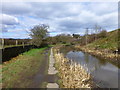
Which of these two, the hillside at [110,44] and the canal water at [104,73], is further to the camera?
the hillside at [110,44]

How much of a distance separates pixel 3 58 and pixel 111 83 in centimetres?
809

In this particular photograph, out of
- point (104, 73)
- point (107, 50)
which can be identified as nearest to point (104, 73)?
point (104, 73)

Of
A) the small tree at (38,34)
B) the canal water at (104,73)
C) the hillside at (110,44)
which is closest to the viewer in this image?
the canal water at (104,73)

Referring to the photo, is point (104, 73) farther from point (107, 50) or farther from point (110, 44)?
point (110, 44)

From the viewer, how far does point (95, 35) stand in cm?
3588

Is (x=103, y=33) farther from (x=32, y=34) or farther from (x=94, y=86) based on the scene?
(x=94, y=86)

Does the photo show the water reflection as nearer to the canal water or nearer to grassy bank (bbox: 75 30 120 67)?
the canal water

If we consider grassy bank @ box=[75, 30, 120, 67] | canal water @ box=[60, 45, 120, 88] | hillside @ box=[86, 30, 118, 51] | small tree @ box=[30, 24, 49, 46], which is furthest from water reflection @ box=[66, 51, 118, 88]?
small tree @ box=[30, 24, 49, 46]

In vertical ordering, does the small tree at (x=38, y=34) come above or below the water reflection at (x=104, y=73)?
above

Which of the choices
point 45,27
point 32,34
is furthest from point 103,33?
point 32,34

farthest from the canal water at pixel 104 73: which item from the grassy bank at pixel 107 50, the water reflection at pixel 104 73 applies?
the grassy bank at pixel 107 50

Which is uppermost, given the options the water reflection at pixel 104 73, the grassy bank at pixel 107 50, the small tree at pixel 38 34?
the small tree at pixel 38 34

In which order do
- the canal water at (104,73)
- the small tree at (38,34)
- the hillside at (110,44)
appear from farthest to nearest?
the small tree at (38,34) → the hillside at (110,44) → the canal water at (104,73)

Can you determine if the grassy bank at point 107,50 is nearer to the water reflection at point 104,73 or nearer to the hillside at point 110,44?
the hillside at point 110,44
